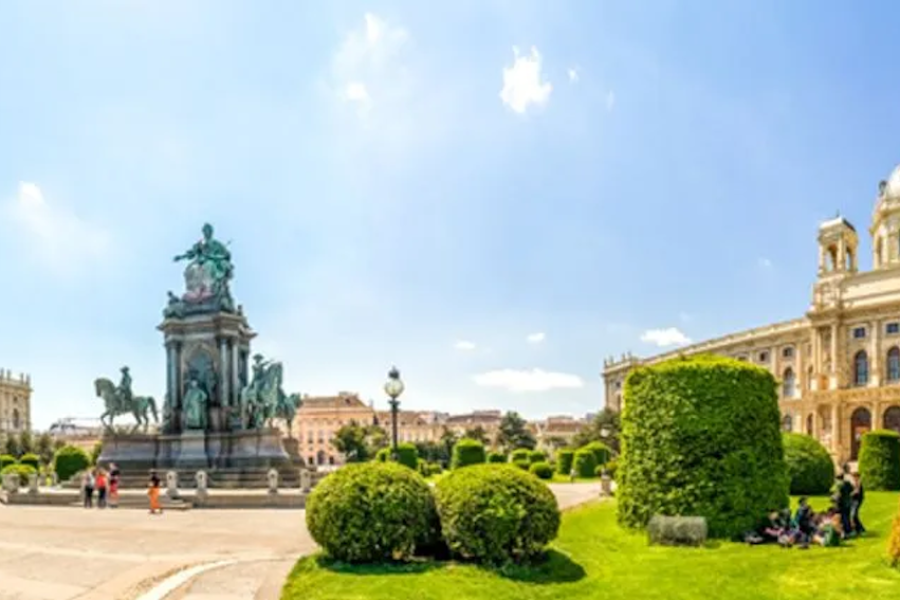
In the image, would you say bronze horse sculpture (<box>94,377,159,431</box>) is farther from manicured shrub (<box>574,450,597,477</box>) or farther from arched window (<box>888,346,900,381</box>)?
arched window (<box>888,346,900,381</box>)

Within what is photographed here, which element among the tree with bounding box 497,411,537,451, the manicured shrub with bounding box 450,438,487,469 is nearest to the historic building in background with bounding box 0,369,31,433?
the tree with bounding box 497,411,537,451

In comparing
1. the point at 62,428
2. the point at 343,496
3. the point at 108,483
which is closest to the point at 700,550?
the point at 343,496

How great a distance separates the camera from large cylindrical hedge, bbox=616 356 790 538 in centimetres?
1706

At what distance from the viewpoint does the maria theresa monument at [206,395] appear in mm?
36500

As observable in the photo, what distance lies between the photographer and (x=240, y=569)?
1390cm

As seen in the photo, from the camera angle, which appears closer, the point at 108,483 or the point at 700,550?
the point at 700,550

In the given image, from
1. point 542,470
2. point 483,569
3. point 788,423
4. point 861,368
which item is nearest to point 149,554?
point 483,569

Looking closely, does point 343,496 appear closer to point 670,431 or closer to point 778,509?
point 670,431

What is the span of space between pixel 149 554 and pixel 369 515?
592 cm

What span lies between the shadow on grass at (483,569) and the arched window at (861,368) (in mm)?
71297

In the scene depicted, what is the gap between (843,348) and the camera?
75500mm

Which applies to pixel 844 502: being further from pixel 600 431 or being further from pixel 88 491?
pixel 600 431

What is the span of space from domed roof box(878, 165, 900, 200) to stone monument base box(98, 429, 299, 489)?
79185mm

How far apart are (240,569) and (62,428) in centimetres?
16868
